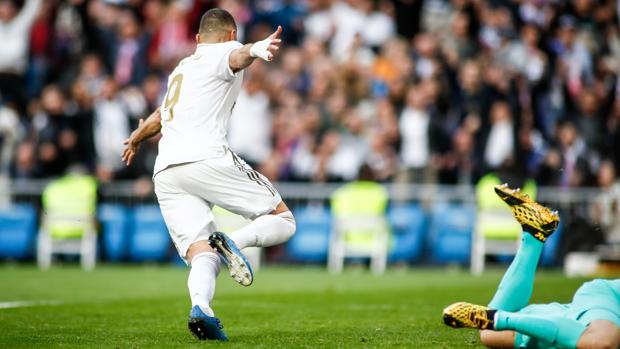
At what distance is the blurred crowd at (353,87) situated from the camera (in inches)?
763

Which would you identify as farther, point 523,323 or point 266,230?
point 266,230

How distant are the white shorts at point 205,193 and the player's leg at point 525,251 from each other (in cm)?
196

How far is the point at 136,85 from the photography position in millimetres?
21453

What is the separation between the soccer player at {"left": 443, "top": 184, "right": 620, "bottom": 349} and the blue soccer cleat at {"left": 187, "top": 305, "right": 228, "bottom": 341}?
6.03ft

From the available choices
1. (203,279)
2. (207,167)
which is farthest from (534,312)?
(207,167)

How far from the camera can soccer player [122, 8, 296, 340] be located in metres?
8.02

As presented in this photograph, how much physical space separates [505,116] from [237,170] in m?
11.7

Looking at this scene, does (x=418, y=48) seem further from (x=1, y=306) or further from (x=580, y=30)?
(x=1, y=306)

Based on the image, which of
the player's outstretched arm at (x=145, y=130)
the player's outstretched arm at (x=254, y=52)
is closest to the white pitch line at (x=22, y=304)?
the player's outstretched arm at (x=145, y=130)

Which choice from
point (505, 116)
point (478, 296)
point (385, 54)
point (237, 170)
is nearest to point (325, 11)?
point (385, 54)

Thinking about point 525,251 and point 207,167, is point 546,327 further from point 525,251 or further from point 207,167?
point 207,167

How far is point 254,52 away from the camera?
7570 millimetres

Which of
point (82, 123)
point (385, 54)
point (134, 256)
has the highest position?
point (385, 54)

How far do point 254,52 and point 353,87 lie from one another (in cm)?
1313
